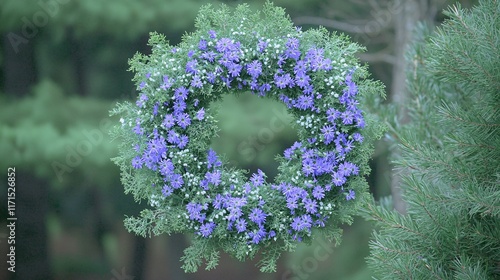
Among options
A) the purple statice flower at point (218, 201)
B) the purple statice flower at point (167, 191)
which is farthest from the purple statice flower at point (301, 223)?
the purple statice flower at point (167, 191)

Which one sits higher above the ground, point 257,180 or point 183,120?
point 183,120

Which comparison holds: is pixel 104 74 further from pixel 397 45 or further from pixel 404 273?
pixel 404 273

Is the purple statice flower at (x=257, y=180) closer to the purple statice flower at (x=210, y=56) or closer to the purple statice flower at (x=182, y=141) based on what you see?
the purple statice flower at (x=182, y=141)

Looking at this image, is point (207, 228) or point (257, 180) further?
point (257, 180)

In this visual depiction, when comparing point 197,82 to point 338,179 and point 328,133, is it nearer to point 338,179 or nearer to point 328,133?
point 328,133

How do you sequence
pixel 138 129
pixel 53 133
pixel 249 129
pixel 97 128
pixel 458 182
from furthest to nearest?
pixel 249 129, pixel 97 128, pixel 53 133, pixel 138 129, pixel 458 182

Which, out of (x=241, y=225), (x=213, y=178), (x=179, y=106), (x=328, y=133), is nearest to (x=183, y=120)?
(x=179, y=106)

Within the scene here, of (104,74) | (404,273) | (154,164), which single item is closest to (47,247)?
(104,74)
